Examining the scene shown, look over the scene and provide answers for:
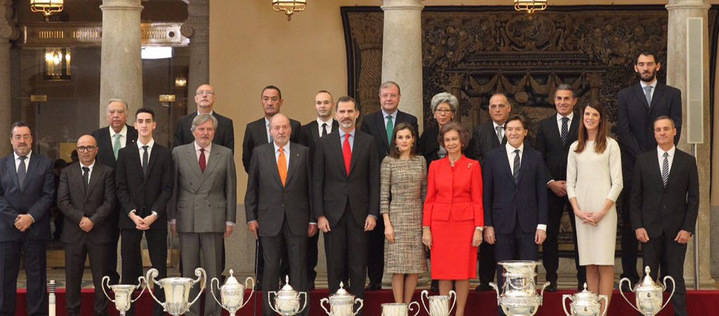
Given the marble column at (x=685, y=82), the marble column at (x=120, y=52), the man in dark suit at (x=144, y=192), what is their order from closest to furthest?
the man in dark suit at (x=144, y=192) < the marble column at (x=685, y=82) < the marble column at (x=120, y=52)

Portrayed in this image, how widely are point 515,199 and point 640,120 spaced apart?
1716 mm

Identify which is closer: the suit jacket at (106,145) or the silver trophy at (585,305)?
the silver trophy at (585,305)

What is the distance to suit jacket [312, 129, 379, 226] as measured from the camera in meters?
13.1

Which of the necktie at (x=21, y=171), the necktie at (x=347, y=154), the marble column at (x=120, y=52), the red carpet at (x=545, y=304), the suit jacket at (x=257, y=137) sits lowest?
the red carpet at (x=545, y=304)

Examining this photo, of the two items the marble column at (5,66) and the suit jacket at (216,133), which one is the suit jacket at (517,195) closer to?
the suit jacket at (216,133)

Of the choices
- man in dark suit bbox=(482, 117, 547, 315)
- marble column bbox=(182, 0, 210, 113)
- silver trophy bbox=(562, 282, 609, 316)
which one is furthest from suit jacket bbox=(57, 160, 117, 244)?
marble column bbox=(182, 0, 210, 113)

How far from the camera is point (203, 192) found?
514 inches

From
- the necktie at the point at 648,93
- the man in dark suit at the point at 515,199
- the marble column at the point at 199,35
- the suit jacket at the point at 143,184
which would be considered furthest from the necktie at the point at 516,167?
the marble column at the point at 199,35

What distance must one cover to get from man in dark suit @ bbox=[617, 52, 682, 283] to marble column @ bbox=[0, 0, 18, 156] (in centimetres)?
A: 820

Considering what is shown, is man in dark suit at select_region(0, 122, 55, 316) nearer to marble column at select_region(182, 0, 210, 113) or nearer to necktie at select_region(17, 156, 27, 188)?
necktie at select_region(17, 156, 27, 188)

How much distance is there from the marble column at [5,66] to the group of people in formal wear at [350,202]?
480 cm

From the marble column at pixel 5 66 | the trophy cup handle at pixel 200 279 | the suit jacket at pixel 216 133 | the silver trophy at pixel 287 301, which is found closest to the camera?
the silver trophy at pixel 287 301

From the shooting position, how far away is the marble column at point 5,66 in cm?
1820

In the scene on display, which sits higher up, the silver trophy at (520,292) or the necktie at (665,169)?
the necktie at (665,169)
